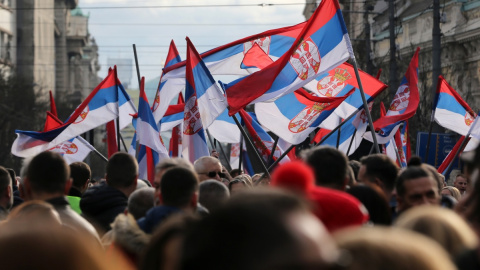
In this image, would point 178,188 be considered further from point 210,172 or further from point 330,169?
point 210,172

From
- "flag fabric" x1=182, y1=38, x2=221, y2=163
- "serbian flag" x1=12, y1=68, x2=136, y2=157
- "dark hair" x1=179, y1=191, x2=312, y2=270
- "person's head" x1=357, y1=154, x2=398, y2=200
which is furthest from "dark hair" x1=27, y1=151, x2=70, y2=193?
"serbian flag" x1=12, y1=68, x2=136, y2=157

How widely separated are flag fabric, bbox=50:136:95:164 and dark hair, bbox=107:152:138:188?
990 centimetres

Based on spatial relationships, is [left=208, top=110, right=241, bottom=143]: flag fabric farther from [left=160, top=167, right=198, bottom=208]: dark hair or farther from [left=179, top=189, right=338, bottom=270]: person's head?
[left=179, top=189, right=338, bottom=270]: person's head

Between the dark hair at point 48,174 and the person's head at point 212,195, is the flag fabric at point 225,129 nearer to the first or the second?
the person's head at point 212,195

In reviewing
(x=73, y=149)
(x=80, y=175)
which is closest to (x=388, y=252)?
(x=80, y=175)

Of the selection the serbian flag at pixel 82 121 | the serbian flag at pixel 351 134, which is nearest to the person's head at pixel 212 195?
the serbian flag at pixel 351 134

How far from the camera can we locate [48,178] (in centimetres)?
600

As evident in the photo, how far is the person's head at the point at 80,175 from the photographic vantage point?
9062 millimetres

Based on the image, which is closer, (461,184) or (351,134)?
(461,184)

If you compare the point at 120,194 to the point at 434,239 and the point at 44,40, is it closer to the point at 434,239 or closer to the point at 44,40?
the point at 434,239

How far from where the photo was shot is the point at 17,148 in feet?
54.4

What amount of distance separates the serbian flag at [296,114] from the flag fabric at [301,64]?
3.06 feet

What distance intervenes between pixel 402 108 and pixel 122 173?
963 centimetres

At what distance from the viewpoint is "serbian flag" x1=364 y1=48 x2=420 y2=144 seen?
1580cm
